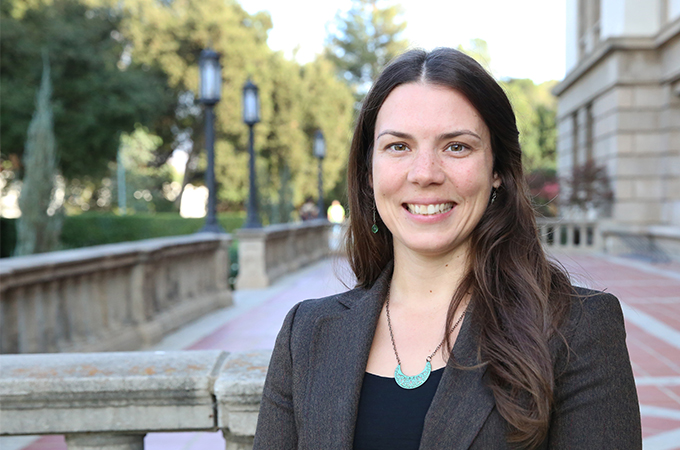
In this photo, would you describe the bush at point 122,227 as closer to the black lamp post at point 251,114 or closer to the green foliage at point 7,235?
the green foliage at point 7,235

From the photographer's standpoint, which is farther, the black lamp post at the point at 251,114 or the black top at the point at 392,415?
the black lamp post at the point at 251,114

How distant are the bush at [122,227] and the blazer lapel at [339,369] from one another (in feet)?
94.9

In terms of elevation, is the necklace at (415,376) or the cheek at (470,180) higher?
the cheek at (470,180)

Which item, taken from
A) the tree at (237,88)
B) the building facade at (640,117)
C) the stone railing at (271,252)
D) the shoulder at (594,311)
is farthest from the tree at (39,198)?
the tree at (237,88)

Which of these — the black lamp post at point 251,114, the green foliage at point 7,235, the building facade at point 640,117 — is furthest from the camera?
the green foliage at point 7,235

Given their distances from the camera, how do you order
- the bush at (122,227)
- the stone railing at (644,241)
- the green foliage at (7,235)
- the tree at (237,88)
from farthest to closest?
the tree at (237,88) < the bush at (122,227) < the green foliage at (7,235) < the stone railing at (644,241)

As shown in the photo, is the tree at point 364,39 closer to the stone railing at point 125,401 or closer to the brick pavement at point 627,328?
the brick pavement at point 627,328

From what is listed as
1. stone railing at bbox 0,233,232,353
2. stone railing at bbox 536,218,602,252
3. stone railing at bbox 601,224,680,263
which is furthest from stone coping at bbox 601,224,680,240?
stone railing at bbox 0,233,232,353

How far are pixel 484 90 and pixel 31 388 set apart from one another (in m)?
1.51

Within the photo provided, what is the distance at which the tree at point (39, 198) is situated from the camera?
12.8 metres

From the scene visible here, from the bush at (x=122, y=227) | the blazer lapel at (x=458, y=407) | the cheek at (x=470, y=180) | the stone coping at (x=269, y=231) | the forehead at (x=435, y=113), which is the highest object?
the forehead at (x=435, y=113)

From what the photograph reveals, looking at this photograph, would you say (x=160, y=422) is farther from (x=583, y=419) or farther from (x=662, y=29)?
(x=662, y=29)

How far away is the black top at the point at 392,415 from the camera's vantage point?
4.88 feet

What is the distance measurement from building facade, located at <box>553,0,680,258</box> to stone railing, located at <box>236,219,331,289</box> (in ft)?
27.0
